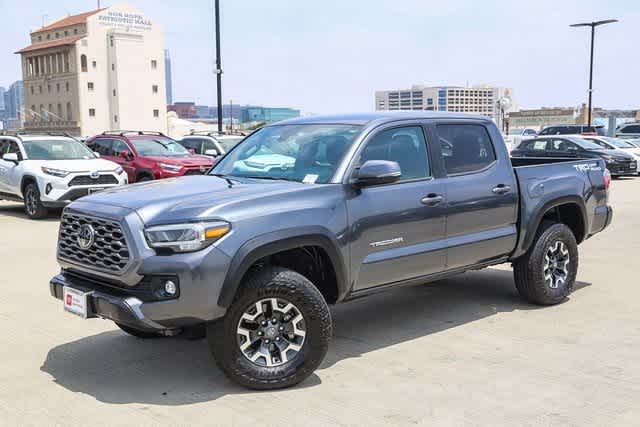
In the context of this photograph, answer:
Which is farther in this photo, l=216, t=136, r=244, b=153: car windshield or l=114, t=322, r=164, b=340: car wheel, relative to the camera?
l=216, t=136, r=244, b=153: car windshield

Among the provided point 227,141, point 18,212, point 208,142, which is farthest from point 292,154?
point 227,141

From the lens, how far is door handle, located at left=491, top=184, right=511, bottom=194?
6.35 meters

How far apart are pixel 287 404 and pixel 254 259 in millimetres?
906

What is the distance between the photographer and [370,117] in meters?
5.86

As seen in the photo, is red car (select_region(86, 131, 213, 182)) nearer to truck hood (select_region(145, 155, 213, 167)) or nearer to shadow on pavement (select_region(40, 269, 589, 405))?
truck hood (select_region(145, 155, 213, 167))

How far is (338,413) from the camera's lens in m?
4.44


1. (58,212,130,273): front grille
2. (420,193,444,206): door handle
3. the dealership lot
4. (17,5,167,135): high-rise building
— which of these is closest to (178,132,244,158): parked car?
the dealership lot

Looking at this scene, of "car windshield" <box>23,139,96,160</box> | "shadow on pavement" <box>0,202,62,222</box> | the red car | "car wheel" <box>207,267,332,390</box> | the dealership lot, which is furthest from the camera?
the red car

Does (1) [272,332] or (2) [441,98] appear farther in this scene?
(2) [441,98]

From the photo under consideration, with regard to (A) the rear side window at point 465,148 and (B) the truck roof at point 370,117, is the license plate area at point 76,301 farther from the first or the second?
(A) the rear side window at point 465,148

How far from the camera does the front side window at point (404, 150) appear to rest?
18.6 feet

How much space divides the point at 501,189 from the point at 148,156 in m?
11.9

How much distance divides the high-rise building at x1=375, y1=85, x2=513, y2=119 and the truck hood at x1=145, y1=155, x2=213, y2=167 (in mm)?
87663

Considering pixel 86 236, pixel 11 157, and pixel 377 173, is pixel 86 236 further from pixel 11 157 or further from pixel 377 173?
pixel 11 157
